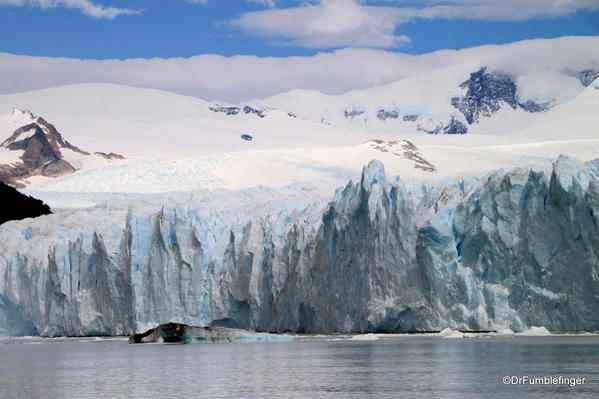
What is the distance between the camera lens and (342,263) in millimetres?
41500

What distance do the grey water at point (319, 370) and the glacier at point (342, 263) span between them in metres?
1.58

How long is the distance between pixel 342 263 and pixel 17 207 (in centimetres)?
5079

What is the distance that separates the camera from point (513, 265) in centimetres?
3653

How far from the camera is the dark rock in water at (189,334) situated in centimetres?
4325

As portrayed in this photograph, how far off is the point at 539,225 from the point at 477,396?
57.3 ft

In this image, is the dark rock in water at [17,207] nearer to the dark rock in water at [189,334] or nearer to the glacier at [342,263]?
the glacier at [342,263]

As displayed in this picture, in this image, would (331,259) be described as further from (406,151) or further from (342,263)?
(406,151)

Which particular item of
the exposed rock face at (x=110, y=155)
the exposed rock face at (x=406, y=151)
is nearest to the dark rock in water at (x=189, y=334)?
the exposed rock face at (x=406, y=151)

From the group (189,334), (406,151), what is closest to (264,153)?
(406,151)

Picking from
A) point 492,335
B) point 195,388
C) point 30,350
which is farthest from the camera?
point 30,350

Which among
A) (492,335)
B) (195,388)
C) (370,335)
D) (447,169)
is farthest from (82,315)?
(447,169)

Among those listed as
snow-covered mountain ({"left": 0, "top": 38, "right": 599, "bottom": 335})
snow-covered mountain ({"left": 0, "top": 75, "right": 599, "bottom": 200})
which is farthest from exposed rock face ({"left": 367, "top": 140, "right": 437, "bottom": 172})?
snow-covered mountain ({"left": 0, "top": 38, "right": 599, "bottom": 335})

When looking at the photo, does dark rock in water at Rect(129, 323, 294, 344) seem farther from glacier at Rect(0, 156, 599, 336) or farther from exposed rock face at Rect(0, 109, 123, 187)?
exposed rock face at Rect(0, 109, 123, 187)

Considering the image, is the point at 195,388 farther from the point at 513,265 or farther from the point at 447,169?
the point at 447,169
